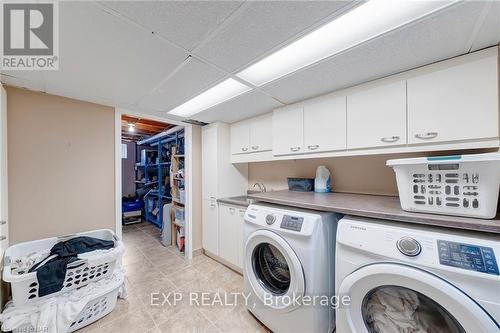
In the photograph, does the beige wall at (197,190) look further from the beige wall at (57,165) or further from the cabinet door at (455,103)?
the cabinet door at (455,103)

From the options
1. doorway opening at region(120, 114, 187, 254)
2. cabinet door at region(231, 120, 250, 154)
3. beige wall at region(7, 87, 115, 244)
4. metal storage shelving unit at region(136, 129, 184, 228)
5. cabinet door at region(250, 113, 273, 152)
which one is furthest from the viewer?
metal storage shelving unit at region(136, 129, 184, 228)

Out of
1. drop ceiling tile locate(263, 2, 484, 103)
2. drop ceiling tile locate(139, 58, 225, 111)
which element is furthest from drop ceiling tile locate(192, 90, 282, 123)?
drop ceiling tile locate(139, 58, 225, 111)

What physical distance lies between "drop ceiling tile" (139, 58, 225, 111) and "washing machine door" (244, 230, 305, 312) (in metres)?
1.27

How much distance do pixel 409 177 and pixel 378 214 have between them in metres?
0.29

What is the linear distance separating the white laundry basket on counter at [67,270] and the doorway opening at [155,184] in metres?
1.17

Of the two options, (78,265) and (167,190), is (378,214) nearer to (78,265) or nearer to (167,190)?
(78,265)

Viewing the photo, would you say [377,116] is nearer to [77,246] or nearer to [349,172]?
[349,172]

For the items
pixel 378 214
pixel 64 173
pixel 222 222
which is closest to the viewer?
pixel 378 214

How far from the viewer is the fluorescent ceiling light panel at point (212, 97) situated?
5.12ft

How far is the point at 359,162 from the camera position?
1779 mm

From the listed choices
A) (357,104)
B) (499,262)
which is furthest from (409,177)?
(357,104)

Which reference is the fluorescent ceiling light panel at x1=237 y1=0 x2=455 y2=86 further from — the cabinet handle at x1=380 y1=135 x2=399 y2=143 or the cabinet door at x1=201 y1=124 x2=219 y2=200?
the cabinet door at x1=201 y1=124 x2=219 y2=200

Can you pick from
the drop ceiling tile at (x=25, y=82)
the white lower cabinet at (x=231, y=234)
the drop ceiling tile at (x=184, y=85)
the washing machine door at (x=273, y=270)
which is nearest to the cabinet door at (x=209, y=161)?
the white lower cabinet at (x=231, y=234)

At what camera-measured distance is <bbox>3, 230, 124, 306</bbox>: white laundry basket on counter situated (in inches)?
48.9
